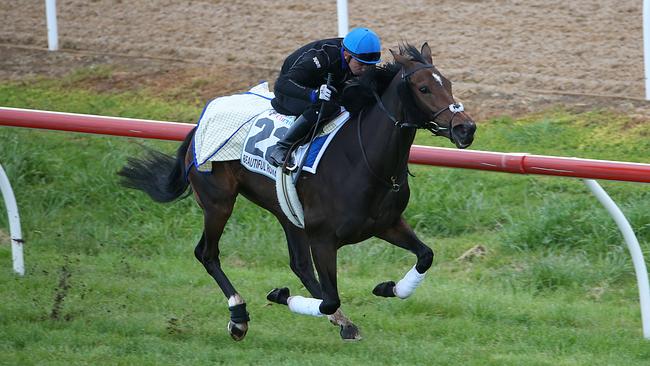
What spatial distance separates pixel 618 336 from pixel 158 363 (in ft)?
8.33

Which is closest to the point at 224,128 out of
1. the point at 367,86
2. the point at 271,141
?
the point at 271,141

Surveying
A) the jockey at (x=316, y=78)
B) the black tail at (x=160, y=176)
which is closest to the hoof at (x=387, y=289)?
the jockey at (x=316, y=78)

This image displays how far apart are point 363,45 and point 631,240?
5.85 feet

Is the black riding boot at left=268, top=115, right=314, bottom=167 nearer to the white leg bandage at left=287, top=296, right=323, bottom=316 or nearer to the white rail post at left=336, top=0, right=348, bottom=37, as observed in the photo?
the white leg bandage at left=287, top=296, right=323, bottom=316

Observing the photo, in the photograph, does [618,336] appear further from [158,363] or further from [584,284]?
[158,363]

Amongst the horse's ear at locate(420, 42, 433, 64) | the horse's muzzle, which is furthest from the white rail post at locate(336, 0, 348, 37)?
the horse's muzzle

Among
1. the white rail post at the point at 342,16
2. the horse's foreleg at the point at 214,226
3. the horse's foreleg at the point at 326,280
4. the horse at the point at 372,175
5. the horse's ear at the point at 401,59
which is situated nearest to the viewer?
the horse at the point at 372,175

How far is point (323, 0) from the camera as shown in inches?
485

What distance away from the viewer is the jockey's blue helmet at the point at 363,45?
6152 millimetres

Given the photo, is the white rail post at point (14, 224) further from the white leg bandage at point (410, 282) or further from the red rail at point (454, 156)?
the white leg bandage at point (410, 282)

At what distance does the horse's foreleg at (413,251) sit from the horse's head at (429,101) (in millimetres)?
734

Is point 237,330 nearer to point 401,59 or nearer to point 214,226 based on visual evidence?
point 214,226

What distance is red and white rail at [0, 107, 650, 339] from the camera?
596 cm

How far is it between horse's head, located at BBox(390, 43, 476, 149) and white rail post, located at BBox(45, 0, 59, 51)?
616 centimetres
